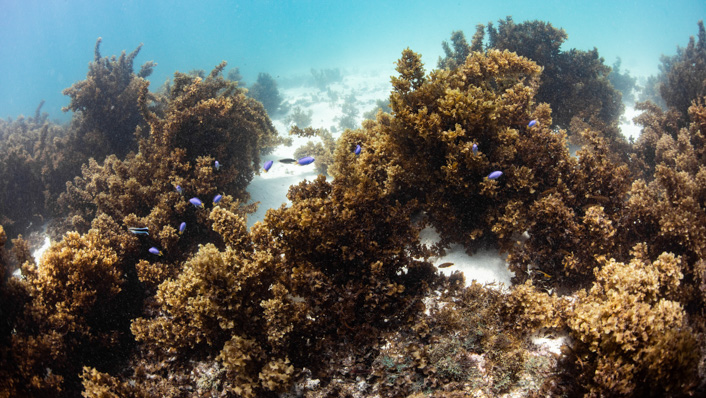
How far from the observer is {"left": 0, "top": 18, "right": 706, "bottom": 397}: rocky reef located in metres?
2.71

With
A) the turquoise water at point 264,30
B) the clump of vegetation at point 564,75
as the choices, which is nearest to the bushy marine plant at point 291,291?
the clump of vegetation at point 564,75

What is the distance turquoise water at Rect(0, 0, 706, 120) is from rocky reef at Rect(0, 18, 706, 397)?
51188mm

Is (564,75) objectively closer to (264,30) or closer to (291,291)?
(291,291)

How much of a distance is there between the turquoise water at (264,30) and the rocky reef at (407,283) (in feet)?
168

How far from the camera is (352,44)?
275 feet

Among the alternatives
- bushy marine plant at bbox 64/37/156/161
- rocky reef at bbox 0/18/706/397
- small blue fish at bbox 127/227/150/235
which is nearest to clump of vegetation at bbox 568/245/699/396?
rocky reef at bbox 0/18/706/397

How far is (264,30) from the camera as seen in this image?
11844 cm

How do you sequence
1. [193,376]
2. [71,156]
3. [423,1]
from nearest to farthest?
1. [193,376]
2. [71,156]
3. [423,1]

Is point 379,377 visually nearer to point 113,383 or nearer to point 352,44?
point 113,383

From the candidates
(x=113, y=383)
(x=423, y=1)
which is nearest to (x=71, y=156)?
(x=113, y=383)

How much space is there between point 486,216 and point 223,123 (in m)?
6.19

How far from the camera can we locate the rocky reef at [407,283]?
8.89ft

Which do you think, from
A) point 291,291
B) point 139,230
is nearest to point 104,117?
point 139,230

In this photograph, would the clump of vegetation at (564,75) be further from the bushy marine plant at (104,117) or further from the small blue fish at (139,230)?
the bushy marine plant at (104,117)
